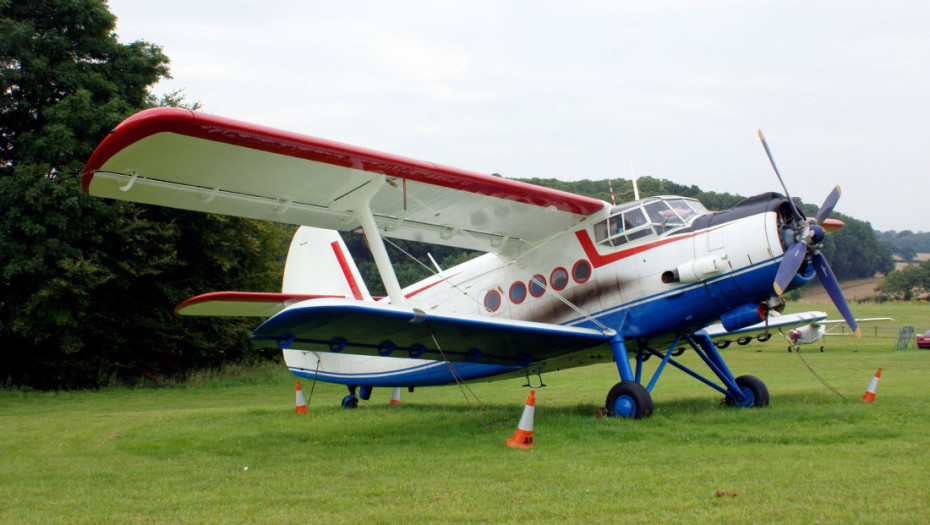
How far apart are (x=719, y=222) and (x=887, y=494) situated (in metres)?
4.85

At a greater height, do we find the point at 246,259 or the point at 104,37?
the point at 104,37

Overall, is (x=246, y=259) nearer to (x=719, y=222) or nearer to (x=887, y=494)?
(x=719, y=222)

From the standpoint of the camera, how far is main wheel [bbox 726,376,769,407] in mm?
10602

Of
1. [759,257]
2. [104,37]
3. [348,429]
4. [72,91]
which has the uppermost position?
[104,37]

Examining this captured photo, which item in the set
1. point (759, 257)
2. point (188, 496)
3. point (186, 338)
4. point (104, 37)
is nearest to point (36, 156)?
point (104, 37)

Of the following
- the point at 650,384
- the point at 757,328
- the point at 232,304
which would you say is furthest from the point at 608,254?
the point at 232,304

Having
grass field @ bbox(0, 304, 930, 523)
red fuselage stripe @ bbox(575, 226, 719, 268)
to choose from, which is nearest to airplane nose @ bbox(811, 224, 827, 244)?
red fuselage stripe @ bbox(575, 226, 719, 268)

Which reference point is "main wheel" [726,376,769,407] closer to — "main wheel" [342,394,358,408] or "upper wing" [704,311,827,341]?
"upper wing" [704,311,827,341]

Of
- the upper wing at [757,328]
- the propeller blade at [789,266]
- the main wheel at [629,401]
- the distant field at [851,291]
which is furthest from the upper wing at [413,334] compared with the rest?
the distant field at [851,291]

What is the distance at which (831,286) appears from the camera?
388 inches

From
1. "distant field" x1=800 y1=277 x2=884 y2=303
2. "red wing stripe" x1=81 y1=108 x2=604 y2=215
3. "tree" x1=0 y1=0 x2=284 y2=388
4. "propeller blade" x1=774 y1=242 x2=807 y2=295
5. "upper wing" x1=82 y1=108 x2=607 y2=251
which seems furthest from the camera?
"distant field" x1=800 y1=277 x2=884 y2=303

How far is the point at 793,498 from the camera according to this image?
16.3ft

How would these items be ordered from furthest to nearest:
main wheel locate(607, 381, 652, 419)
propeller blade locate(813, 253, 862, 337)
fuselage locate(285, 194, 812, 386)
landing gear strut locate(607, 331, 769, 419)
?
1. propeller blade locate(813, 253, 862, 337)
2. fuselage locate(285, 194, 812, 386)
3. landing gear strut locate(607, 331, 769, 419)
4. main wheel locate(607, 381, 652, 419)

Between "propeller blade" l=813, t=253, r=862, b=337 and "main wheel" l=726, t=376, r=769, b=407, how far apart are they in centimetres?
154
